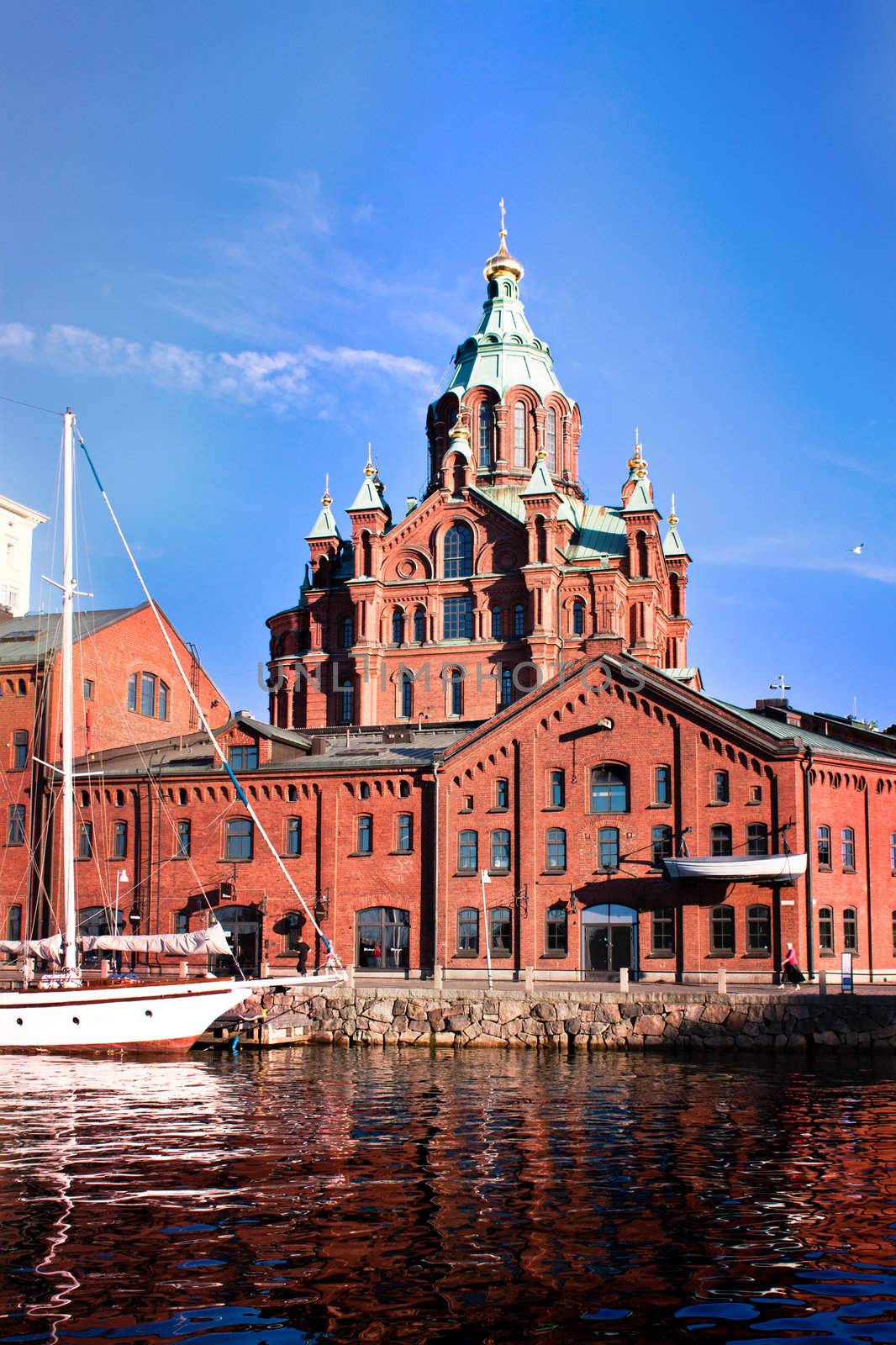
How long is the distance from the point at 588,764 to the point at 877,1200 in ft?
103

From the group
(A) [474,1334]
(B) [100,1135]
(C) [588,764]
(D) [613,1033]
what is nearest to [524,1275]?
(A) [474,1334]

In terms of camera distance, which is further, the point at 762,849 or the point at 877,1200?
the point at 762,849

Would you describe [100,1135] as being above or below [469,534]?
below

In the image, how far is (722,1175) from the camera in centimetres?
2252

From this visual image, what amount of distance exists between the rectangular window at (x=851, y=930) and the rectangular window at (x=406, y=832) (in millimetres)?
16084

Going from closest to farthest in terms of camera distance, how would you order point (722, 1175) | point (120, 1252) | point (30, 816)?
point (120, 1252)
point (722, 1175)
point (30, 816)

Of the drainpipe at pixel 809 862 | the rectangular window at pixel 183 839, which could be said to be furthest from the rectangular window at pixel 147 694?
the drainpipe at pixel 809 862

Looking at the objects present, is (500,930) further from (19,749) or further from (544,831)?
(19,749)

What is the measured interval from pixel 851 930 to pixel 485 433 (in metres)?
43.7

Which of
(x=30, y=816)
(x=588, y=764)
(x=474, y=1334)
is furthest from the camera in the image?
(x=30, y=816)

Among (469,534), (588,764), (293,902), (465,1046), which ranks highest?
(469,534)

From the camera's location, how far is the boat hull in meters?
41.3

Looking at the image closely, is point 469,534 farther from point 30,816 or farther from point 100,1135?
point 100,1135

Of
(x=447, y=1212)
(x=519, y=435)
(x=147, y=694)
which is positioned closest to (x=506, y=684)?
(x=147, y=694)
